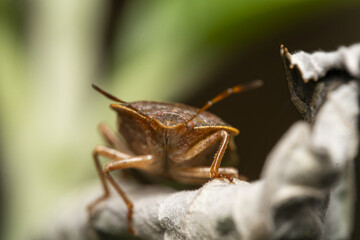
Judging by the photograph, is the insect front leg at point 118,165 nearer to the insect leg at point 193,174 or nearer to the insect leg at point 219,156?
the insect leg at point 193,174

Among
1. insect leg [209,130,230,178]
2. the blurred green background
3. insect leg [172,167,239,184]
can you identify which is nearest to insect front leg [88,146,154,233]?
insect leg [172,167,239,184]

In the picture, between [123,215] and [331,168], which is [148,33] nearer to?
[123,215]

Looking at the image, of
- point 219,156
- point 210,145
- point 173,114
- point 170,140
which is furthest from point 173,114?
point 219,156

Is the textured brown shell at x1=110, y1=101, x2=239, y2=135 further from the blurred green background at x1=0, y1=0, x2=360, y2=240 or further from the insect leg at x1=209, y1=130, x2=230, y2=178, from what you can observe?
the blurred green background at x1=0, y1=0, x2=360, y2=240

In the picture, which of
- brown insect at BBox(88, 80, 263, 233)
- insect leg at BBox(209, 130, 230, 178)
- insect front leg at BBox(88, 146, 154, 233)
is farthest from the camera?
insect front leg at BBox(88, 146, 154, 233)

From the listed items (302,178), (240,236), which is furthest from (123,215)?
(302,178)

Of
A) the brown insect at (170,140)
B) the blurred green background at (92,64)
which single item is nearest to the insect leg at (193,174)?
the brown insect at (170,140)
